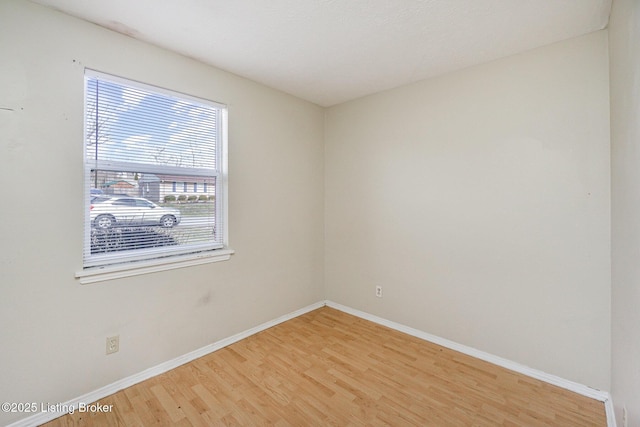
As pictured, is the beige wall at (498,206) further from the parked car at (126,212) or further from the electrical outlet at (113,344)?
the electrical outlet at (113,344)

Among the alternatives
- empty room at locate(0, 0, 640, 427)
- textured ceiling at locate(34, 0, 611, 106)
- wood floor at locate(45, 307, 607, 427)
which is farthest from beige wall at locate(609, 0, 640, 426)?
wood floor at locate(45, 307, 607, 427)

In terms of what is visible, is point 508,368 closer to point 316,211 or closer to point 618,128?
point 618,128

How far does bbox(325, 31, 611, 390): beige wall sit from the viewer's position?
75.3 inches

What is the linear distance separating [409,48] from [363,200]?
156cm

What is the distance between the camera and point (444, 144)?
256 cm

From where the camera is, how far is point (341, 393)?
1.96 m

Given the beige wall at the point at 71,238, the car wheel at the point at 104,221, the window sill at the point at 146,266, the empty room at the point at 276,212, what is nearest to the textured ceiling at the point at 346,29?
the empty room at the point at 276,212

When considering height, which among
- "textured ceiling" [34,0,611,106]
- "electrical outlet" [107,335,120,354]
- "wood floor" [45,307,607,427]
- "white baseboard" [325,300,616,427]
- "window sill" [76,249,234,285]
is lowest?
"wood floor" [45,307,607,427]

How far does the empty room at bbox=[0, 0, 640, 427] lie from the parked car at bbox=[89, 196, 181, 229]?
0.02m

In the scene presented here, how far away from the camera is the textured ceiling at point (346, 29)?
167 centimetres

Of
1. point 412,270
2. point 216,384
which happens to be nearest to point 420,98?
point 412,270

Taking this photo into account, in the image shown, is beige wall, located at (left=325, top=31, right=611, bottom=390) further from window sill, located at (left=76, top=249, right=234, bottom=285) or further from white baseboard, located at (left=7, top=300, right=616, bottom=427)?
window sill, located at (left=76, top=249, right=234, bottom=285)

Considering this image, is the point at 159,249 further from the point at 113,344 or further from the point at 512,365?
the point at 512,365

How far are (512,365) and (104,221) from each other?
10.8 ft
